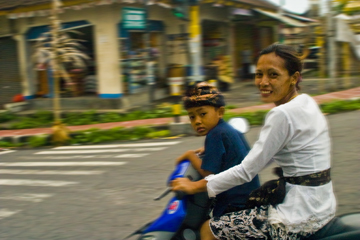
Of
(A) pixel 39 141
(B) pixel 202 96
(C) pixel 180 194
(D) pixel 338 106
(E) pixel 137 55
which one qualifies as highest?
(E) pixel 137 55

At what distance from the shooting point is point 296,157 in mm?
1872

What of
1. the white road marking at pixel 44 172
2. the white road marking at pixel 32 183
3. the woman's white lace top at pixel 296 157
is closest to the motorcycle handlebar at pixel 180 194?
the woman's white lace top at pixel 296 157

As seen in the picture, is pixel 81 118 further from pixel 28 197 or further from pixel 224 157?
pixel 224 157

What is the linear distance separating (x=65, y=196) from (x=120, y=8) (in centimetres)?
798

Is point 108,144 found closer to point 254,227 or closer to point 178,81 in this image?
point 178,81

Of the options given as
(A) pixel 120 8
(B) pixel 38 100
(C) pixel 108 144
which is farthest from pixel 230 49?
(C) pixel 108 144

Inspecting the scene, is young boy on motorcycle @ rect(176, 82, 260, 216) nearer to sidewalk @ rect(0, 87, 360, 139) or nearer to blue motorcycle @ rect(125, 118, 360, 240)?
blue motorcycle @ rect(125, 118, 360, 240)

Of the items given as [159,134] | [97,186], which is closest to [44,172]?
[97,186]

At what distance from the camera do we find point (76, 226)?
13.6 feet

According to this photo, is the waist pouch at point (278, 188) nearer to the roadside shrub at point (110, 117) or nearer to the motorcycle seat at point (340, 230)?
the motorcycle seat at point (340, 230)

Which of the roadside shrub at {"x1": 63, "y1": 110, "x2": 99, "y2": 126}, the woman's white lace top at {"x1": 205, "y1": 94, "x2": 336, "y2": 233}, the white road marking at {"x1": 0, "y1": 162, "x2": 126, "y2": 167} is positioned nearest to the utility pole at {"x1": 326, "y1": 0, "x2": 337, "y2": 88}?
the roadside shrub at {"x1": 63, "y1": 110, "x2": 99, "y2": 126}

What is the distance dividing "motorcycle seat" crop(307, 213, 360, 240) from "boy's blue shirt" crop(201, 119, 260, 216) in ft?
1.36

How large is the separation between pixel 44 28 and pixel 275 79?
42.6 ft

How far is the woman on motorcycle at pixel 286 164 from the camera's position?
1.85 m
